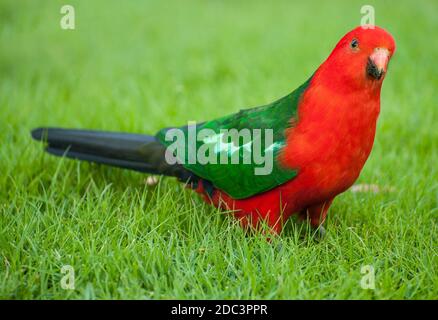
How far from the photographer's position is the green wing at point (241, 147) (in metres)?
2.81

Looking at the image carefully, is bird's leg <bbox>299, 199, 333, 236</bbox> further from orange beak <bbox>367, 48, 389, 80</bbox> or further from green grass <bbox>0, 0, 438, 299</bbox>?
orange beak <bbox>367, 48, 389, 80</bbox>

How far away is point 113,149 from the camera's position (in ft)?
11.1

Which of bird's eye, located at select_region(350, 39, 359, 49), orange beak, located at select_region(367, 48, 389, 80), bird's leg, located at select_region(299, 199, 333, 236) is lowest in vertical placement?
bird's leg, located at select_region(299, 199, 333, 236)

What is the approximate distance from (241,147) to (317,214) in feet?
1.81

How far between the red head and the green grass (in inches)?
31.0

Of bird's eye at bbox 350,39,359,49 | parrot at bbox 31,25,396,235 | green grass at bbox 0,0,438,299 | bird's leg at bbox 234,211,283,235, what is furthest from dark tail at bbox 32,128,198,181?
bird's eye at bbox 350,39,359,49

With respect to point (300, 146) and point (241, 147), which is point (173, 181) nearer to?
point (241, 147)

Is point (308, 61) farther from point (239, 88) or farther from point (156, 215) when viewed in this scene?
point (156, 215)

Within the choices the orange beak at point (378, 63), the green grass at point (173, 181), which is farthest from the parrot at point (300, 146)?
the green grass at point (173, 181)

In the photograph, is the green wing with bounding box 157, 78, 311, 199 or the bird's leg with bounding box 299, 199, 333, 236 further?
the bird's leg with bounding box 299, 199, 333, 236

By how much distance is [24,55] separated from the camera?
20.2ft

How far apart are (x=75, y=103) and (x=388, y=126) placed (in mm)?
2707

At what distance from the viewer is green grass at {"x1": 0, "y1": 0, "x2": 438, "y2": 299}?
2561mm
